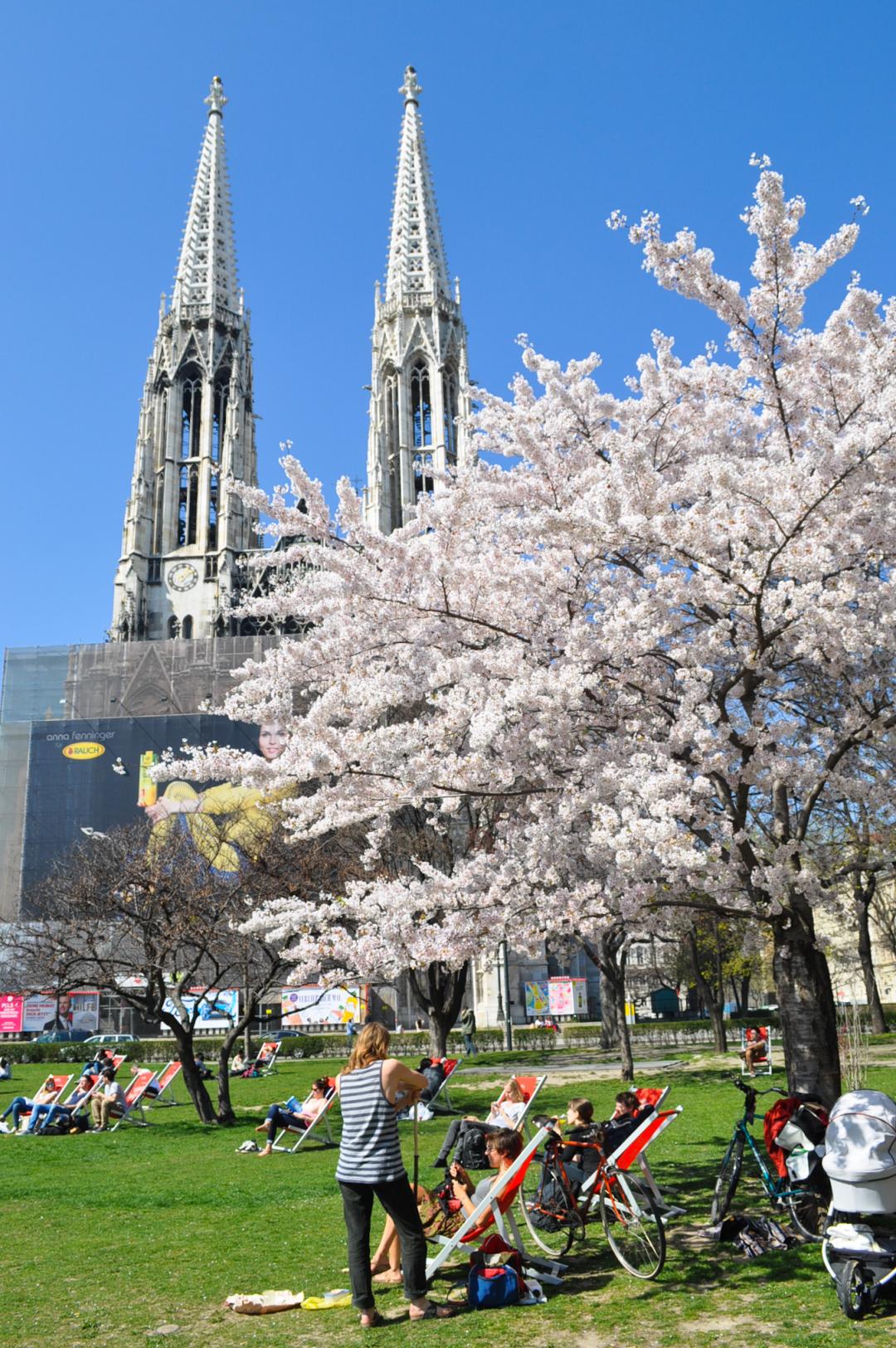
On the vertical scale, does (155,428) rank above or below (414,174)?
below

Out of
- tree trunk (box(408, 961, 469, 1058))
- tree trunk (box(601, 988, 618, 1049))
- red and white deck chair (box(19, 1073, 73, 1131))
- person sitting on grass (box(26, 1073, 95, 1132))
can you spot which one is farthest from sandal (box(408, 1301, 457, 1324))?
tree trunk (box(601, 988, 618, 1049))

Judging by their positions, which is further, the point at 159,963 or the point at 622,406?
the point at 159,963

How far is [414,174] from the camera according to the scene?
78500 mm

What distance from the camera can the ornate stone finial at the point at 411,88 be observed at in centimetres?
8169

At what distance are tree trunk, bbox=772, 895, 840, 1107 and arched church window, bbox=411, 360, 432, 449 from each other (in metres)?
66.8

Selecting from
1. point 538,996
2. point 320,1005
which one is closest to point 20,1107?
point 320,1005

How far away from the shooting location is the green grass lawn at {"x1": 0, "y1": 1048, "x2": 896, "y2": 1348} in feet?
18.1

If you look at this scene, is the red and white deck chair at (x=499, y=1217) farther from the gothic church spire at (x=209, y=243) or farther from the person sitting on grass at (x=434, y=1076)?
the gothic church spire at (x=209, y=243)

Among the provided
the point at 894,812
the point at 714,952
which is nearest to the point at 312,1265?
the point at 894,812

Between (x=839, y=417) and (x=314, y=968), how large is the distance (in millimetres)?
Answer: 6106

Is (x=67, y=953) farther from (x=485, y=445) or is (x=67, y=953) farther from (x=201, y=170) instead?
(x=201, y=170)

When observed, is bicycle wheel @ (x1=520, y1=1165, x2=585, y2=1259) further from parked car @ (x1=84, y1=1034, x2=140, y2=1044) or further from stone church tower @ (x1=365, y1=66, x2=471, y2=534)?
stone church tower @ (x1=365, y1=66, x2=471, y2=534)

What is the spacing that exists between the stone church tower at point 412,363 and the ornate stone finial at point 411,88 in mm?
7575

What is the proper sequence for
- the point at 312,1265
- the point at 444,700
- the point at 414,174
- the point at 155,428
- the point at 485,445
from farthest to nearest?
1. the point at 414,174
2. the point at 155,428
3. the point at 485,445
4. the point at 444,700
5. the point at 312,1265
